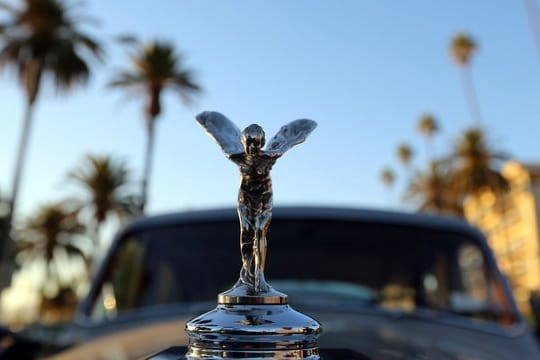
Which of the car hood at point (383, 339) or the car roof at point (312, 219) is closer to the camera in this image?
the car hood at point (383, 339)

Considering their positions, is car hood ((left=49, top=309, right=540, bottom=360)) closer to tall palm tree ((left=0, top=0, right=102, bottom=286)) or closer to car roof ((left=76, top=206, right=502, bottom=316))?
car roof ((left=76, top=206, right=502, bottom=316))

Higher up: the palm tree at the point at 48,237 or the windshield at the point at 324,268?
the palm tree at the point at 48,237

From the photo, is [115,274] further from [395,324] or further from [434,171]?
A: [434,171]

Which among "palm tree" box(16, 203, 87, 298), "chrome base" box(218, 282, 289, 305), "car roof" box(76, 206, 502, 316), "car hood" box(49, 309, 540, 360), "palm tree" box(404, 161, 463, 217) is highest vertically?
"palm tree" box(404, 161, 463, 217)

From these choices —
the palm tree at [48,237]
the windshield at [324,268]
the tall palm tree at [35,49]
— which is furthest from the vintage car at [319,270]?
the palm tree at [48,237]

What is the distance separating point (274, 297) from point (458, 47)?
4458 cm

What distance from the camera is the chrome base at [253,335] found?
2.25 ft

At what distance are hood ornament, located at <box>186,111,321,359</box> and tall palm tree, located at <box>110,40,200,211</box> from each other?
2659 cm

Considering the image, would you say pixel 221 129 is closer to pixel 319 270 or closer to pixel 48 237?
pixel 319 270

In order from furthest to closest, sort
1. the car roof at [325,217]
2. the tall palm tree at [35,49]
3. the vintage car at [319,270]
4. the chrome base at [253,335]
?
1. the tall palm tree at [35,49]
2. the car roof at [325,217]
3. the vintage car at [319,270]
4. the chrome base at [253,335]

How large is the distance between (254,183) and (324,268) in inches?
57.2

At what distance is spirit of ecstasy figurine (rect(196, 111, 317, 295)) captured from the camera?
781mm

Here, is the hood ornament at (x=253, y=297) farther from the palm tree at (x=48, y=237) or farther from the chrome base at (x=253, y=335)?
the palm tree at (x=48, y=237)

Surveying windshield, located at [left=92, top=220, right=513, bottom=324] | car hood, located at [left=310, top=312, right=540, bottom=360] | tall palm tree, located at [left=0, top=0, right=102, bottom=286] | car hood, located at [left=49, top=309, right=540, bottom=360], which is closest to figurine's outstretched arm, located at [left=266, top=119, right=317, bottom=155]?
car hood, located at [left=49, top=309, right=540, bottom=360]
